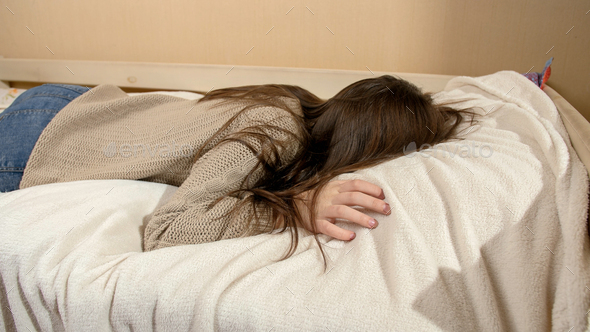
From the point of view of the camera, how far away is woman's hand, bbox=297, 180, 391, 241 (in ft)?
1.67

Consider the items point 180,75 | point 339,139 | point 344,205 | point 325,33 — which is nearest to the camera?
point 344,205

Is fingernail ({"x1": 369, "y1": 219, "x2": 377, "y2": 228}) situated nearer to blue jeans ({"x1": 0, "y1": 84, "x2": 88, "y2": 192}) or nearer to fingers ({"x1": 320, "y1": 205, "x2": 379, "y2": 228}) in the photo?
fingers ({"x1": 320, "y1": 205, "x2": 379, "y2": 228})

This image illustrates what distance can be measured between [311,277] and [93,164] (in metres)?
0.58

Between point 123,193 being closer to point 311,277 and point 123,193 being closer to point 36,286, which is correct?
point 36,286

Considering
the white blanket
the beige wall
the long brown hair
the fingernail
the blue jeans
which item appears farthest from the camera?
the beige wall

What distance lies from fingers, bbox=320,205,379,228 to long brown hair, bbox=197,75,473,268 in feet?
0.12

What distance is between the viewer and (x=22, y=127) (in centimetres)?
76

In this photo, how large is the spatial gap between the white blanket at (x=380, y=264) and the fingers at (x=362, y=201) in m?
0.02

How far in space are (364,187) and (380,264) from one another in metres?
0.13

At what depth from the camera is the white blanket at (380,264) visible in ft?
1.25

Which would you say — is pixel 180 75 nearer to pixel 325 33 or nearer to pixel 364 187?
pixel 325 33

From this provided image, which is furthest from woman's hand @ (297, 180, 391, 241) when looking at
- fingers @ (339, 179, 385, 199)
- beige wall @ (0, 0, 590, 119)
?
beige wall @ (0, 0, 590, 119)

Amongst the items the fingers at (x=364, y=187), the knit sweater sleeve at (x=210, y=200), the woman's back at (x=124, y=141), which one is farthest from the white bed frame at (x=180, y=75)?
the fingers at (x=364, y=187)

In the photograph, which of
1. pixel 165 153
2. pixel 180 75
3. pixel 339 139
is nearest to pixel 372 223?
pixel 339 139
